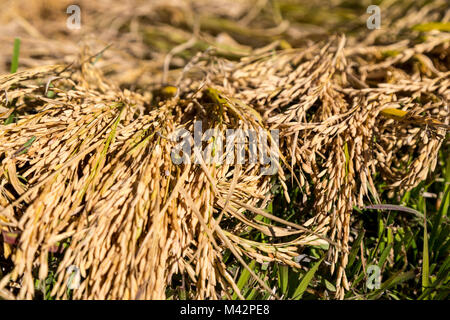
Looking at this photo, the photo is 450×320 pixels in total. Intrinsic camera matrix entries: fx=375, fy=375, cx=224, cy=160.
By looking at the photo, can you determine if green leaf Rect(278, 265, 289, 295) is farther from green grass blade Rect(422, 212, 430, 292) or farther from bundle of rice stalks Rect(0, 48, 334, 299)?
green grass blade Rect(422, 212, 430, 292)

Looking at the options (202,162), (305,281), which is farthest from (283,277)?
(202,162)

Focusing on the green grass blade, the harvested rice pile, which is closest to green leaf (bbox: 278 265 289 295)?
the harvested rice pile

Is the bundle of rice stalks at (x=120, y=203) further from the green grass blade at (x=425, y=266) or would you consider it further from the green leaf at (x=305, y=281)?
the green grass blade at (x=425, y=266)

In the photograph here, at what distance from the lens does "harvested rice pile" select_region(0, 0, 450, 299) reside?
3.03ft

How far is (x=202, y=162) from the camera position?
0.99 metres

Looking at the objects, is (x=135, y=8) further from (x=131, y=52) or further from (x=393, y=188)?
(x=393, y=188)

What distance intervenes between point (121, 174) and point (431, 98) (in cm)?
111

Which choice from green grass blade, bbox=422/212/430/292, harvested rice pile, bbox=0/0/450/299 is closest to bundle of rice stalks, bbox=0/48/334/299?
harvested rice pile, bbox=0/0/450/299

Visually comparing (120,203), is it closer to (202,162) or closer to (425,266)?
(202,162)

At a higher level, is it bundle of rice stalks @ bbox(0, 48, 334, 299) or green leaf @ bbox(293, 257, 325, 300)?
bundle of rice stalks @ bbox(0, 48, 334, 299)

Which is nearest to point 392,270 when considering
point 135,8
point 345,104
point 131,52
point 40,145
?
point 345,104

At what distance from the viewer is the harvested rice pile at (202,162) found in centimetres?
92

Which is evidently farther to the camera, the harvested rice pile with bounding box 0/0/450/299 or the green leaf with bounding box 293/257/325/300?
the green leaf with bounding box 293/257/325/300

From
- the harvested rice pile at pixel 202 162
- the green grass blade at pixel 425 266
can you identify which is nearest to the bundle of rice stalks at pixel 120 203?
the harvested rice pile at pixel 202 162
